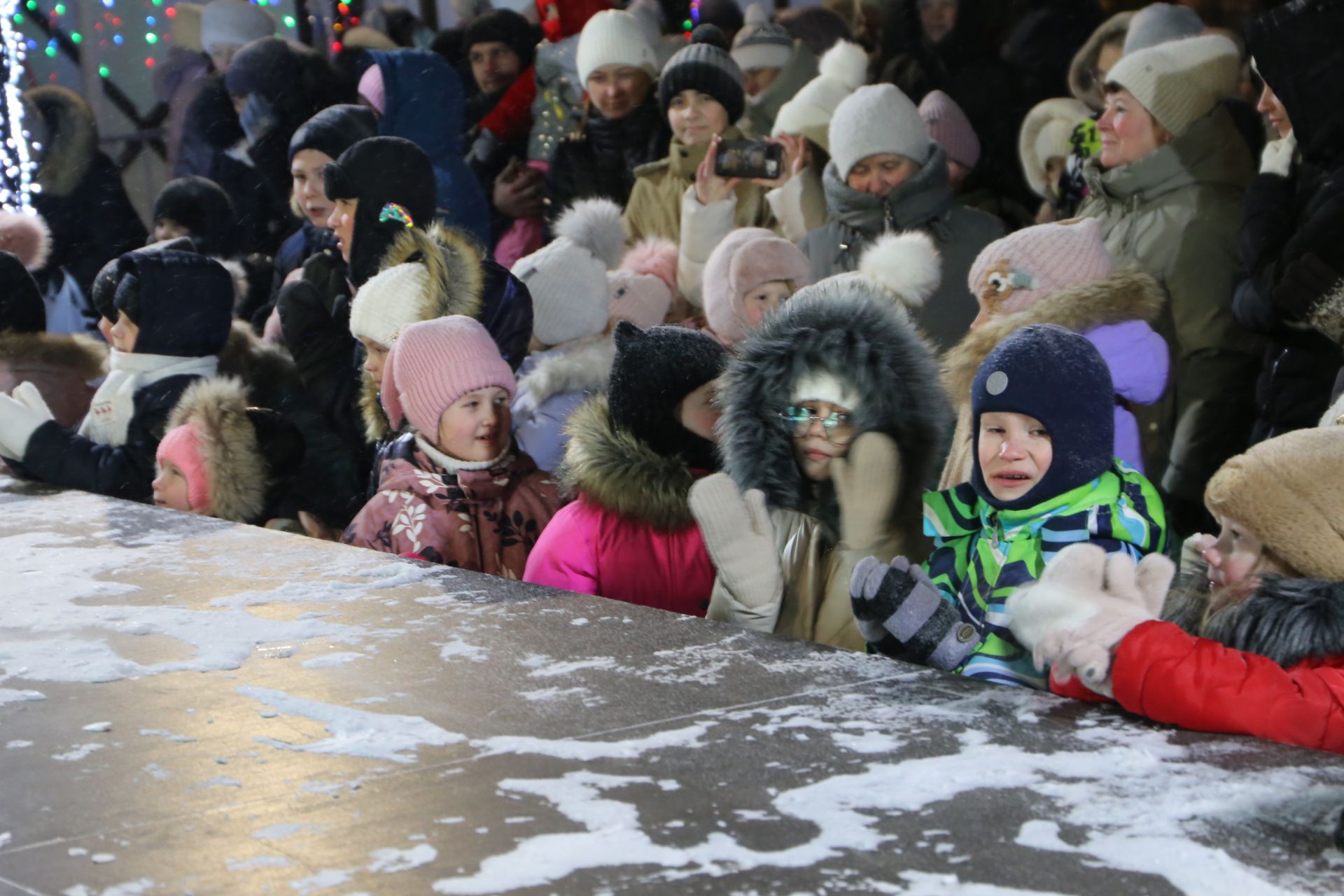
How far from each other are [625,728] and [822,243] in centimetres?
292

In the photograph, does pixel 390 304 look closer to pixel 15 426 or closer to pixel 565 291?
pixel 565 291

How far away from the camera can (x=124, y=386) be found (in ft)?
16.1

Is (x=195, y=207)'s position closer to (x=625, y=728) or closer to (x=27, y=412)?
(x=27, y=412)

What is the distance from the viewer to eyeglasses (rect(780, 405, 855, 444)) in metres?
2.96

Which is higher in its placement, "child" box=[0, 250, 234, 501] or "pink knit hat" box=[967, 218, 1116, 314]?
"pink knit hat" box=[967, 218, 1116, 314]

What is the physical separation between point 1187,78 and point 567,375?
1.84 m

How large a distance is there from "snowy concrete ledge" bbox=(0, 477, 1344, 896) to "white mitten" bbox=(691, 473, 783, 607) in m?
0.28

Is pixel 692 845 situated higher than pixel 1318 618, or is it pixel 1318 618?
pixel 1318 618

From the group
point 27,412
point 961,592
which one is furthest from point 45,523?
point 961,592

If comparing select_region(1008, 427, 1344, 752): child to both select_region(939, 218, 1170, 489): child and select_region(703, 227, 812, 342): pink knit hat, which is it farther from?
select_region(703, 227, 812, 342): pink knit hat

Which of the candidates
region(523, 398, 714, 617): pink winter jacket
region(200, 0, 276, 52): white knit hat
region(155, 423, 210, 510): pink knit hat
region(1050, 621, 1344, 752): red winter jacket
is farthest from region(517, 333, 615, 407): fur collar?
region(200, 0, 276, 52): white knit hat

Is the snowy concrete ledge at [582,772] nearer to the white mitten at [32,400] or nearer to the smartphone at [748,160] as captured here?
the white mitten at [32,400]

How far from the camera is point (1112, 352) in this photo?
3533mm

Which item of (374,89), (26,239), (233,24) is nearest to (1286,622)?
(374,89)
